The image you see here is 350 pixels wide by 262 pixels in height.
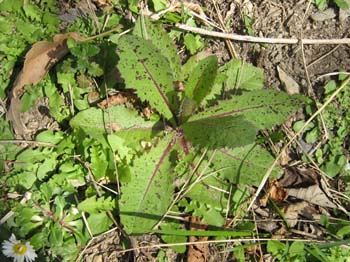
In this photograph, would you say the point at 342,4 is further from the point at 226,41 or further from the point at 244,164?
the point at 244,164

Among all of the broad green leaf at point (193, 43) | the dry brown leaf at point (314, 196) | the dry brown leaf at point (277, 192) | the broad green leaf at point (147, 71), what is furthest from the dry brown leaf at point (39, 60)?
the dry brown leaf at point (314, 196)

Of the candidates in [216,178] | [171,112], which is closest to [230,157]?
[216,178]

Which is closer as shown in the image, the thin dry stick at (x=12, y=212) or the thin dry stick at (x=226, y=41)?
the thin dry stick at (x=12, y=212)

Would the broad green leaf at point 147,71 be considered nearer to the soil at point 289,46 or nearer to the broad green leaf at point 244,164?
the broad green leaf at point 244,164

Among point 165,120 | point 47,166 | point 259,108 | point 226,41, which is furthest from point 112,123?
point 226,41

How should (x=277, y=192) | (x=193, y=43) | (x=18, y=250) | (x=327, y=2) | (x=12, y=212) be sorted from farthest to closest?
1. (x=327, y=2)
2. (x=193, y=43)
3. (x=277, y=192)
4. (x=12, y=212)
5. (x=18, y=250)

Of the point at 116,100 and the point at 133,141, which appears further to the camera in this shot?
the point at 116,100

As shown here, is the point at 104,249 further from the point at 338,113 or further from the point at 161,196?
the point at 338,113
